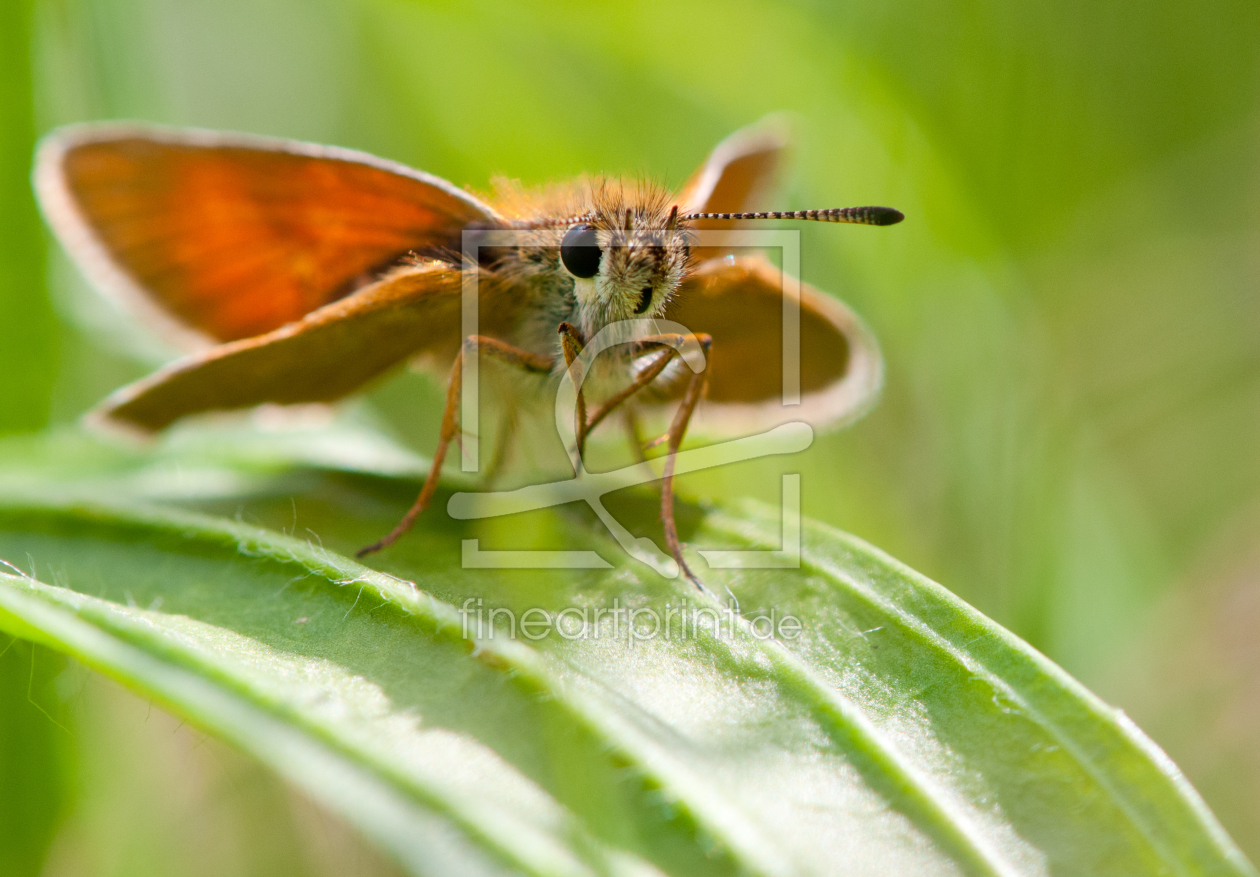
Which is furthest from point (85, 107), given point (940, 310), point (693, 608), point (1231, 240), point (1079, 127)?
point (1231, 240)

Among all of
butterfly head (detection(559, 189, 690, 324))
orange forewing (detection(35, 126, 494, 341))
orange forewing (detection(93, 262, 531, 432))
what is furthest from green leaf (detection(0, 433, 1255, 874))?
orange forewing (detection(35, 126, 494, 341))

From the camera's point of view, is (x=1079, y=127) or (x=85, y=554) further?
(x=1079, y=127)

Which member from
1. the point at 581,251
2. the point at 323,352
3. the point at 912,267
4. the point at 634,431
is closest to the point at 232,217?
the point at 323,352

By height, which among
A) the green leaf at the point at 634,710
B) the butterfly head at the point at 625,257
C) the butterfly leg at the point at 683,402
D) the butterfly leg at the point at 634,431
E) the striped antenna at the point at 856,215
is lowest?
the green leaf at the point at 634,710

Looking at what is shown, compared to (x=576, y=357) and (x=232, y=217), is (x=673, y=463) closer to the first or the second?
(x=576, y=357)

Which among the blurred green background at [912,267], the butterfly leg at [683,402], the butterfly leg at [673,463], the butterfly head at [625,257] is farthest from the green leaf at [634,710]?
the blurred green background at [912,267]

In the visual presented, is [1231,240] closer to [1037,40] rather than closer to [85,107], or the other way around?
[1037,40]

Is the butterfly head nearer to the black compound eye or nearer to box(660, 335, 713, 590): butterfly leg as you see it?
the black compound eye

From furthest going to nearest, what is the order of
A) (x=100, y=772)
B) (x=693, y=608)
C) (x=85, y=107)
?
1. (x=85, y=107)
2. (x=100, y=772)
3. (x=693, y=608)

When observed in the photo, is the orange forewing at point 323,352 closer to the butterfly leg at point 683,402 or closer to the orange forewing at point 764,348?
the butterfly leg at point 683,402
